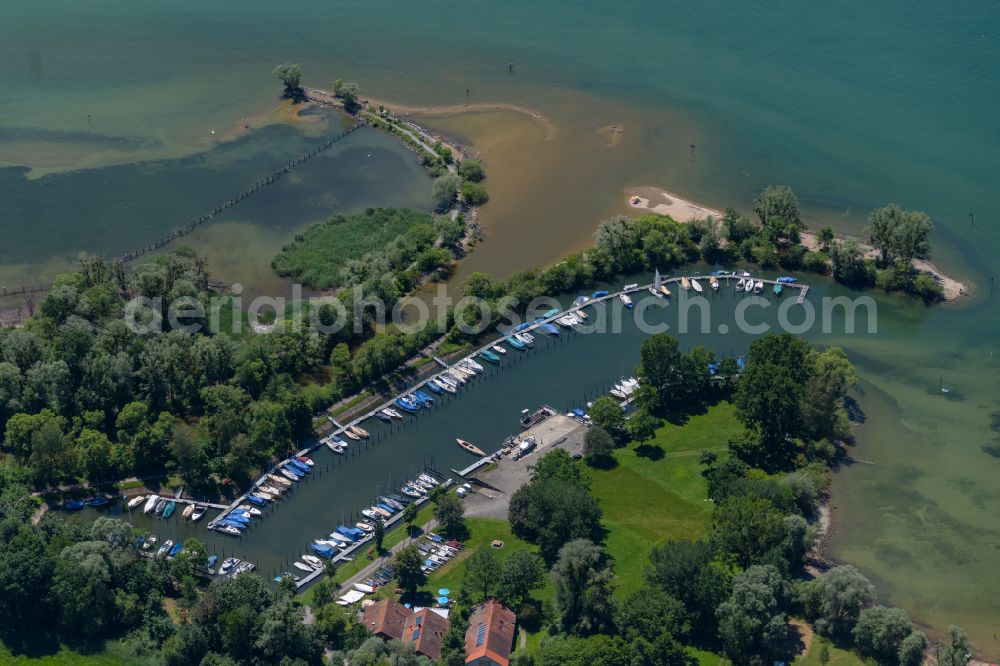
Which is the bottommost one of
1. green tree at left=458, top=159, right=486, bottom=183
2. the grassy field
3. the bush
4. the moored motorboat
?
the moored motorboat

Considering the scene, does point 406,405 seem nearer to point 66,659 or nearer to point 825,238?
point 66,659

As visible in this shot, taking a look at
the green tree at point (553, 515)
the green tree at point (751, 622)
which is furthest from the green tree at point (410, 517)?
the green tree at point (751, 622)

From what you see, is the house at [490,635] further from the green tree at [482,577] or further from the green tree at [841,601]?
the green tree at [841,601]

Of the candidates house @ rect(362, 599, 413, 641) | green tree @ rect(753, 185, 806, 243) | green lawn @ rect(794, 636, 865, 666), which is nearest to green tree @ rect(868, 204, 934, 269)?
green tree @ rect(753, 185, 806, 243)

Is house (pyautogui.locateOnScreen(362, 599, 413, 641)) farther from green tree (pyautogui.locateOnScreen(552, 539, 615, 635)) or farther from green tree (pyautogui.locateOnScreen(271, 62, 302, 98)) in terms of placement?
green tree (pyautogui.locateOnScreen(271, 62, 302, 98))

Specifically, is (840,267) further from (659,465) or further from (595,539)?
(595,539)

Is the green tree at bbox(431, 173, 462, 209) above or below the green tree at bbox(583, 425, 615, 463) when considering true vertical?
above

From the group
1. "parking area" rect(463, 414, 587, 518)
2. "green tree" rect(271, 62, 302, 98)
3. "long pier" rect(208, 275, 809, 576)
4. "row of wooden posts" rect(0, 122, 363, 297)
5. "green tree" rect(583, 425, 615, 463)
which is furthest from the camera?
"green tree" rect(271, 62, 302, 98)
